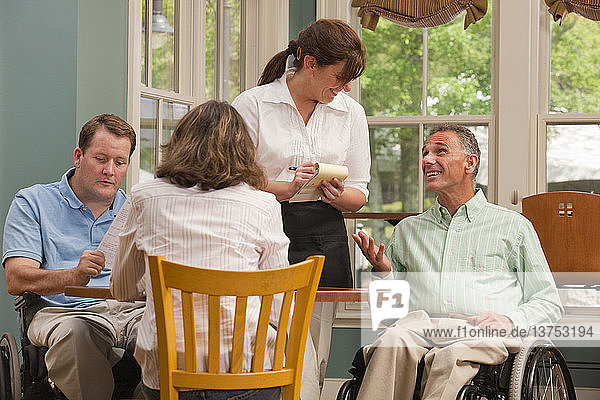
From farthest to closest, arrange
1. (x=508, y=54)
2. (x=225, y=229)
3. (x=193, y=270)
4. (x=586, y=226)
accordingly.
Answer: (x=508, y=54), (x=586, y=226), (x=225, y=229), (x=193, y=270)

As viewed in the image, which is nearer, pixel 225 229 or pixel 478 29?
pixel 225 229

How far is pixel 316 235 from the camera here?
9.09 ft

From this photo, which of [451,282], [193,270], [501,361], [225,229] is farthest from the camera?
[451,282]

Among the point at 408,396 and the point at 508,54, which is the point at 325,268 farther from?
the point at 508,54

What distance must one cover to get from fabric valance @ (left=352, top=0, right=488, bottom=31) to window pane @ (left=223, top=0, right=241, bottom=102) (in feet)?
3.13

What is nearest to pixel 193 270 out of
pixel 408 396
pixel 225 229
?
pixel 225 229

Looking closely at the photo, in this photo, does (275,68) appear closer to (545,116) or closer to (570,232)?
(570,232)

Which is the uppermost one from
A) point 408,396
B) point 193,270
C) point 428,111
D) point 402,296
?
point 428,111

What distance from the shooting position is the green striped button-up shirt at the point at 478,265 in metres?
2.55

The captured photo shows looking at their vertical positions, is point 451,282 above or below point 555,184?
below

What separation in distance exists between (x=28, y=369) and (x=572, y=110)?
3164mm

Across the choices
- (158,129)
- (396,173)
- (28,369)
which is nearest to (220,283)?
(28,369)

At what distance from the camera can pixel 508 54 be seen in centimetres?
437

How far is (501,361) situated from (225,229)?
0.94 m
